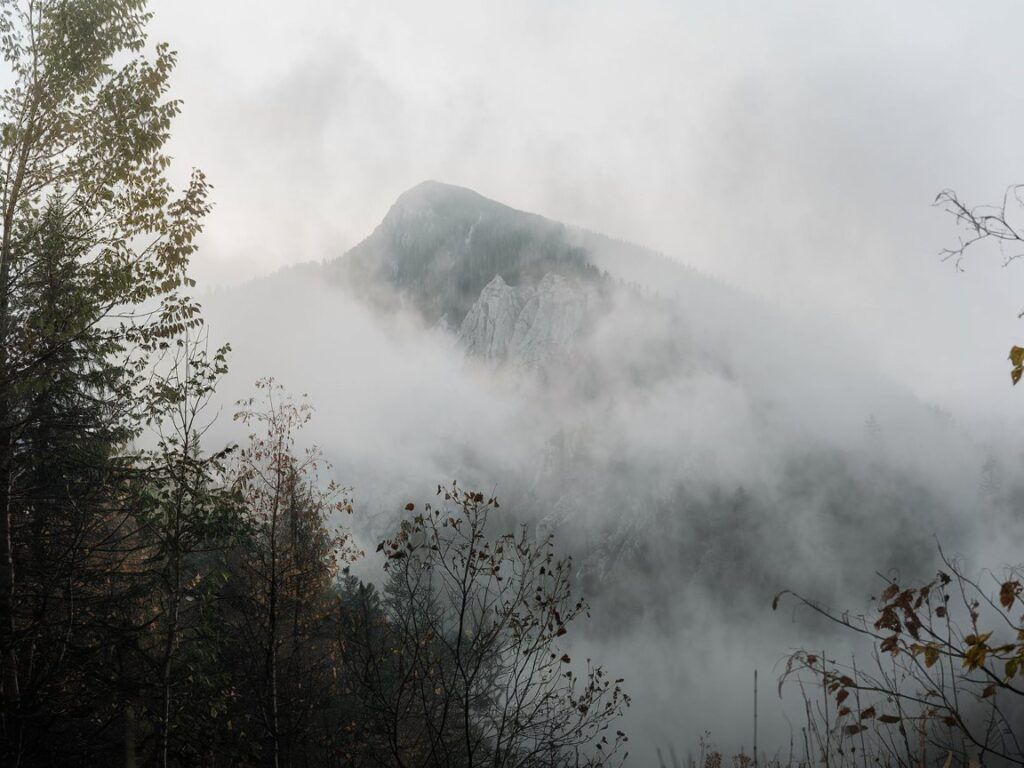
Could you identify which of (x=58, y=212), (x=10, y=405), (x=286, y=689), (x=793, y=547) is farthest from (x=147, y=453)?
(x=793, y=547)

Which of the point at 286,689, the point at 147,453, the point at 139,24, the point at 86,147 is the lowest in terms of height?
the point at 286,689

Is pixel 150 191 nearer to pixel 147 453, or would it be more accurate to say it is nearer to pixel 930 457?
pixel 147 453

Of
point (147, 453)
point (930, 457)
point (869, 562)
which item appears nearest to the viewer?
point (147, 453)

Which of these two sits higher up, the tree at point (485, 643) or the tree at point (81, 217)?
the tree at point (81, 217)

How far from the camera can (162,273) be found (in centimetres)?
729

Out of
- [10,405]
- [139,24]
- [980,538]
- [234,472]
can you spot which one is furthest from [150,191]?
[980,538]

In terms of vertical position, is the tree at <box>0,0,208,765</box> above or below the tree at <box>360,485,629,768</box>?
above

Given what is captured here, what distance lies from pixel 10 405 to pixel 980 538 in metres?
185

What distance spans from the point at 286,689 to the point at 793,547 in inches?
6385

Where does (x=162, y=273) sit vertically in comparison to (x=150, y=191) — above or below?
below

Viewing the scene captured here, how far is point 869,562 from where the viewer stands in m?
144

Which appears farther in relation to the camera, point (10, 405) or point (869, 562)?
point (869, 562)

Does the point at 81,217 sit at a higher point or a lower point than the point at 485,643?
higher

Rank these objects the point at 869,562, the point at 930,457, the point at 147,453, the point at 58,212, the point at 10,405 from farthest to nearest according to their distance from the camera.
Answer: the point at 930,457
the point at 869,562
the point at 147,453
the point at 10,405
the point at 58,212
